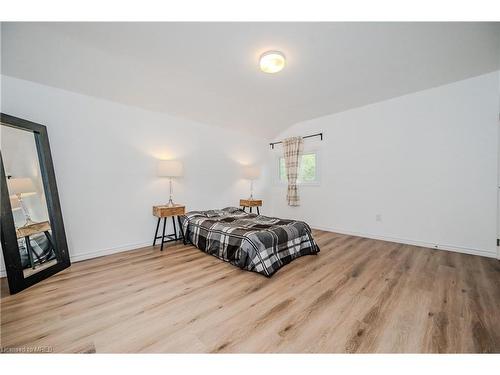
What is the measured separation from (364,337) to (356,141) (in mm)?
3282

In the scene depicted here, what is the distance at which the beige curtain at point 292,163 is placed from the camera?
4.42 meters

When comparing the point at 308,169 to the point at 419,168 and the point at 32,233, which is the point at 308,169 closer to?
the point at 419,168

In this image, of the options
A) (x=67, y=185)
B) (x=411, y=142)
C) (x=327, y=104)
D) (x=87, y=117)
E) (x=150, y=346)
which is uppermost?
(x=327, y=104)

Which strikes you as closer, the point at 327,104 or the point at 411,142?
the point at 411,142

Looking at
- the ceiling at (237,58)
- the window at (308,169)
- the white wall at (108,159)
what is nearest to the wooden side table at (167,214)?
the white wall at (108,159)

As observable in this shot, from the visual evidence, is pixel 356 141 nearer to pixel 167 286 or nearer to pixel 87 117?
pixel 167 286

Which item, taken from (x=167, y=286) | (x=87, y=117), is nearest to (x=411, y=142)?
(x=167, y=286)

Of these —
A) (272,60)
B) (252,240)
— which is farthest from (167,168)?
(272,60)

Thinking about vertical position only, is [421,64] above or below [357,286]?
above

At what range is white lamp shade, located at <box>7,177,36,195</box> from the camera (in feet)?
5.94

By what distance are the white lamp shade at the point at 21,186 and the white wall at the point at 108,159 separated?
36 cm

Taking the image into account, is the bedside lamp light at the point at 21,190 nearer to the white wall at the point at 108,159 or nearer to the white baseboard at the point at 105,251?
the white wall at the point at 108,159

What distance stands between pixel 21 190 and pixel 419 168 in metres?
5.06

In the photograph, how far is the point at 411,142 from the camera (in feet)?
9.90
